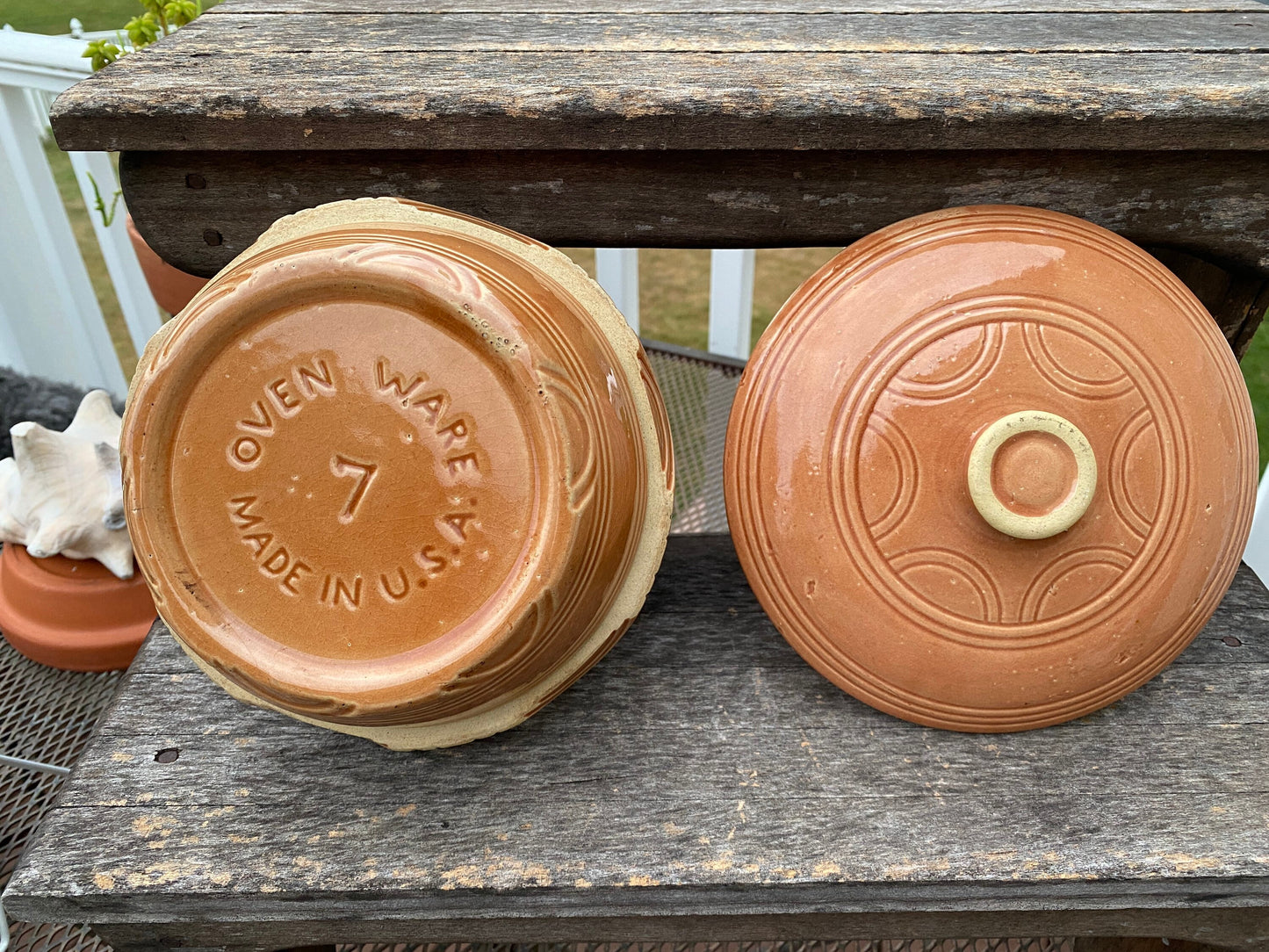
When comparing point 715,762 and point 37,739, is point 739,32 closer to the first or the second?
point 715,762

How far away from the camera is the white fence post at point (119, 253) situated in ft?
5.90

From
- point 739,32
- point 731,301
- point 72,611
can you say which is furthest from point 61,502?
point 731,301

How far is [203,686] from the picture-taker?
98 centimetres

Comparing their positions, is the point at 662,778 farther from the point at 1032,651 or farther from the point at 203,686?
the point at 203,686

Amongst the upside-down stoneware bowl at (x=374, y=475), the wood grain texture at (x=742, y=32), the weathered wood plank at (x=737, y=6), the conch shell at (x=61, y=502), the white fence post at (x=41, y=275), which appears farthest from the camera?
the white fence post at (x=41, y=275)

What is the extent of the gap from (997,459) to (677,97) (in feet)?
1.49

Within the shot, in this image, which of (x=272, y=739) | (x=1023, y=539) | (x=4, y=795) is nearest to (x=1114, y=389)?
(x=1023, y=539)

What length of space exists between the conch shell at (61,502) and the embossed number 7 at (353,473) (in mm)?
689

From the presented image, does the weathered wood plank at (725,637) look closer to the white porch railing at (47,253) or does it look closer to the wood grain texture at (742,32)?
the wood grain texture at (742,32)

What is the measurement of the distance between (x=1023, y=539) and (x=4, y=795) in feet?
4.49

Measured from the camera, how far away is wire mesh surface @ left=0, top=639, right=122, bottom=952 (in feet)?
3.76

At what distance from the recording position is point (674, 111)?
83 cm

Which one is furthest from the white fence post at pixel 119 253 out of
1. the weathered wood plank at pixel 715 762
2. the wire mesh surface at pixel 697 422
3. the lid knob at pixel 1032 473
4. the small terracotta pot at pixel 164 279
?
the lid knob at pixel 1032 473

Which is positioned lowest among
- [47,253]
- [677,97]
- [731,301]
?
[731,301]
